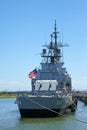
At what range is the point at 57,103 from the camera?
43.0 meters

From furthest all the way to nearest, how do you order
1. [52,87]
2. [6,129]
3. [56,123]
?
1. [52,87]
2. [56,123]
3. [6,129]

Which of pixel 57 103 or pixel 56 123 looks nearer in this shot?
pixel 56 123

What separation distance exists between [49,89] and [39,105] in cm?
512

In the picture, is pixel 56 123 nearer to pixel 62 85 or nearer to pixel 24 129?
pixel 24 129

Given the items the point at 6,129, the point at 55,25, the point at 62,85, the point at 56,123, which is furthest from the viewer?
the point at 55,25

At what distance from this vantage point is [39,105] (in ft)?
139

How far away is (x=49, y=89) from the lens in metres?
47.0

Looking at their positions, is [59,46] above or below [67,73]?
above

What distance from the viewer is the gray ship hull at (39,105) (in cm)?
4235

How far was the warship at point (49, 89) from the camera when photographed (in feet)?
139

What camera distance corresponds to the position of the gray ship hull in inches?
1667

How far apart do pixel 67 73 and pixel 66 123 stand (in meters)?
17.1

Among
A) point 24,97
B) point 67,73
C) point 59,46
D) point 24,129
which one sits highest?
point 59,46

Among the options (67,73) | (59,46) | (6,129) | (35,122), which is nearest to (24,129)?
(6,129)
